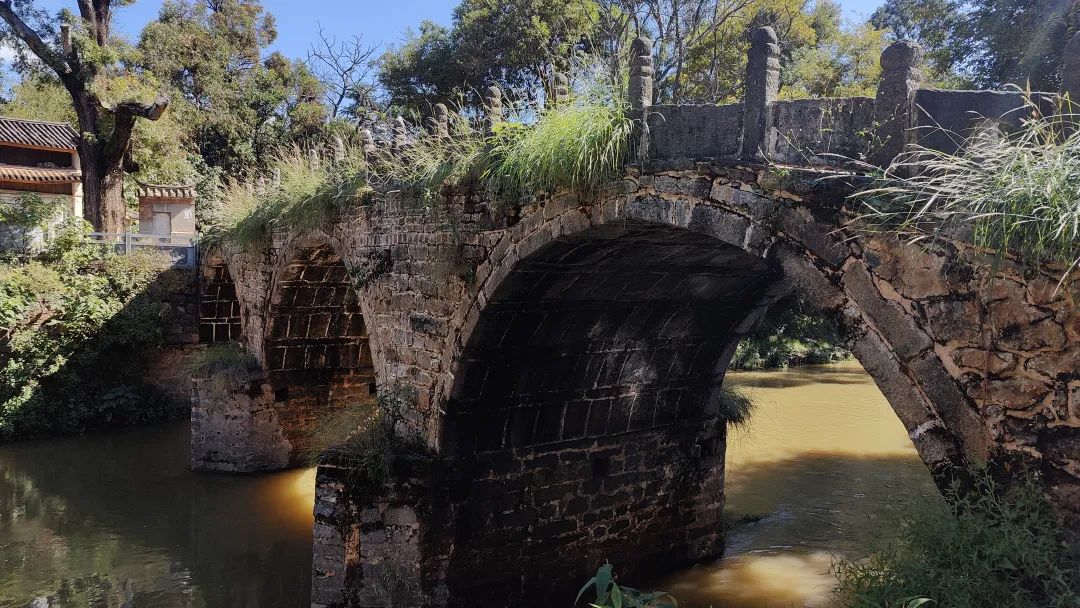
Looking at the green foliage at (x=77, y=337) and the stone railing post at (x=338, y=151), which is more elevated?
the stone railing post at (x=338, y=151)

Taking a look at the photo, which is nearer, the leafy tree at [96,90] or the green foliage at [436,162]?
the green foliage at [436,162]

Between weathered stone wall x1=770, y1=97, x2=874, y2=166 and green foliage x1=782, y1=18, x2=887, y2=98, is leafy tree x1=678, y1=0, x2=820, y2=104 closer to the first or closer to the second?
green foliage x1=782, y1=18, x2=887, y2=98

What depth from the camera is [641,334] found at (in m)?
7.05

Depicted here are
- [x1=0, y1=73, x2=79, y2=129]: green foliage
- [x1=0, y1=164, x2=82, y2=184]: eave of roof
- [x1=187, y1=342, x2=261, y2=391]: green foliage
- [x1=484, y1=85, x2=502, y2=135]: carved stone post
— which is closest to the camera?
[x1=484, y1=85, x2=502, y2=135]: carved stone post

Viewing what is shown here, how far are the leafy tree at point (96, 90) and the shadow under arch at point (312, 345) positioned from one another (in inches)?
266

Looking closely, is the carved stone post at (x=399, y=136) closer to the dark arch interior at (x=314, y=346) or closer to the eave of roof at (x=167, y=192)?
the dark arch interior at (x=314, y=346)

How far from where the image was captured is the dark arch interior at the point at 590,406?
20.2 feet

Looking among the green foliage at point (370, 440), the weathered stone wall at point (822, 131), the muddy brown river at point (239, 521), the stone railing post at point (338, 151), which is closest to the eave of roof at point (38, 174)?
the muddy brown river at point (239, 521)

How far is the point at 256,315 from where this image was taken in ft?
36.4

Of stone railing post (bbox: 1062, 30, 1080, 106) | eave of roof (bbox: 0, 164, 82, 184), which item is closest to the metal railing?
eave of roof (bbox: 0, 164, 82, 184)

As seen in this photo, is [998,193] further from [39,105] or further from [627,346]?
[39,105]

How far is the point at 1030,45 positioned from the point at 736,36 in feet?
30.9

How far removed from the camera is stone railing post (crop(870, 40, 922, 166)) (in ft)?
11.5

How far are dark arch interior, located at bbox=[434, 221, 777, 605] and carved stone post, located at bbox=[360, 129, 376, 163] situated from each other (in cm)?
229
